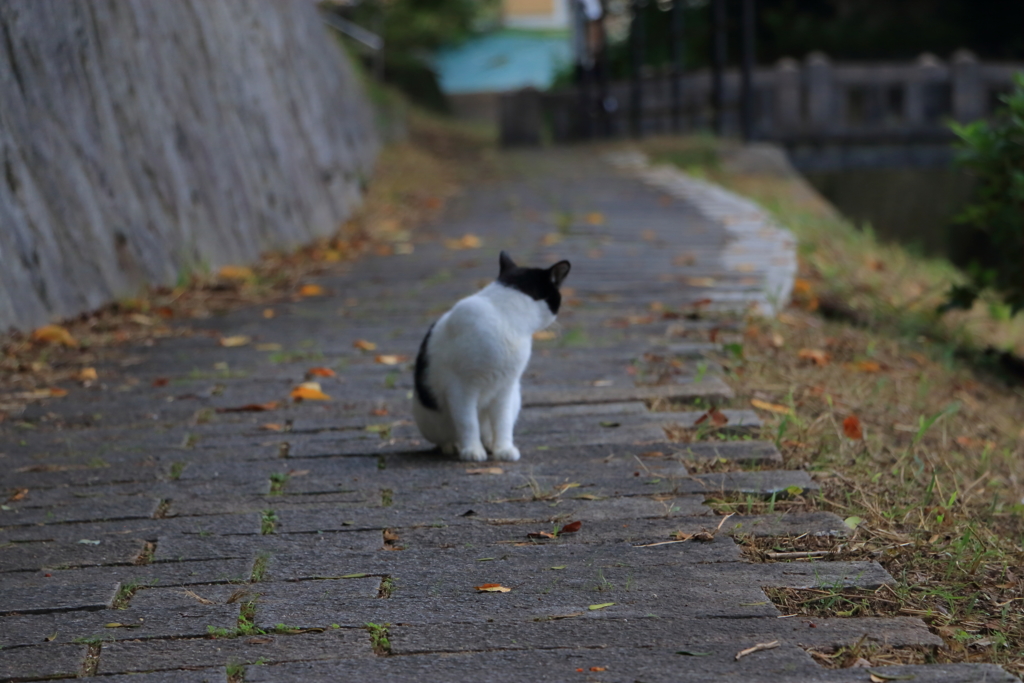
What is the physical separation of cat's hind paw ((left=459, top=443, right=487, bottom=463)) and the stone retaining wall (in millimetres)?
2192

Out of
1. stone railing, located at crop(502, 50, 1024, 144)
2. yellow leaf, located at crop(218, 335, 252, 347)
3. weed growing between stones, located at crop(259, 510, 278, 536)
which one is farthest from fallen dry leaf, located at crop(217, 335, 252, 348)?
stone railing, located at crop(502, 50, 1024, 144)

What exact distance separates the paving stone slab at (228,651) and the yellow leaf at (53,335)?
263cm

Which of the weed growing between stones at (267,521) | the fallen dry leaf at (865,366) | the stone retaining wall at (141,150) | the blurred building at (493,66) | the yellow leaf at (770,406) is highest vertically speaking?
the blurred building at (493,66)

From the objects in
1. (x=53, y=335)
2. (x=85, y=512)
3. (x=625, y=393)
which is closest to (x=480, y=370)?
(x=625, y=393)

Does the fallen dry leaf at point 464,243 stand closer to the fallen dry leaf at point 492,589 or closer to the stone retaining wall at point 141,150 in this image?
the stone retaining wall at point 141,150

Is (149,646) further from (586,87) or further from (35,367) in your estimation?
(586,87)

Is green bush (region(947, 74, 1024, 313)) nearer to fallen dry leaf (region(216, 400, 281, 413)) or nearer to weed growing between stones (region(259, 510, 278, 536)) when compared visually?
fallen dry leaf (region(216, 400, 281, 413))

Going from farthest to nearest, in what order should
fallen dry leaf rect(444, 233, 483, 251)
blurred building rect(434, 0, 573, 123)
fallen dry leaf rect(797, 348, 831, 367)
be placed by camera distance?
blurred building rect(434, 0, 573, 123)
fallen dry leaf rect(444, 233, 483, 251)
fallen dry leaf rect(797, 348, 831, 367)

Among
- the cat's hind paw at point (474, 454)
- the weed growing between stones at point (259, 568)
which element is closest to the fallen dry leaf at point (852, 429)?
the cat's hind paw at point (474, 454)

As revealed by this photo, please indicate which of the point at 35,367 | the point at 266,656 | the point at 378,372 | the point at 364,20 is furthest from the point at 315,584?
the point at 364,20

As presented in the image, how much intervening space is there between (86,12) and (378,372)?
2596mm

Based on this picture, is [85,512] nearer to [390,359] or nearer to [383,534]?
[383,534]

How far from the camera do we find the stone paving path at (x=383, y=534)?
1.98 m

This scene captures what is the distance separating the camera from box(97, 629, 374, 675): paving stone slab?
6.40 ft
